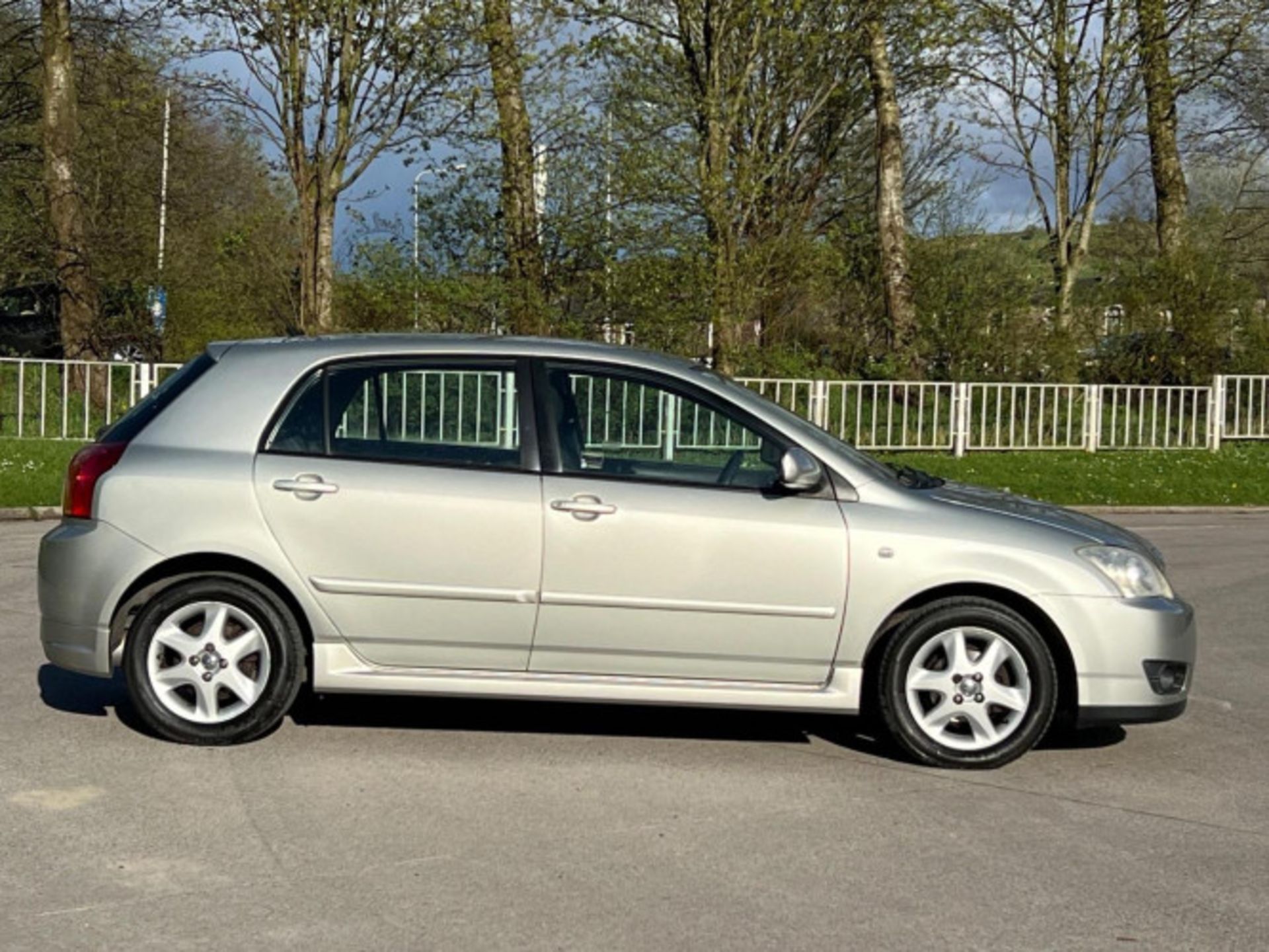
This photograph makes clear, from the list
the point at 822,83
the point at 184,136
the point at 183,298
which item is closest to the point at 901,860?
the point at 822,83

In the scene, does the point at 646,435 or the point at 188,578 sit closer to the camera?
the point at 188,578

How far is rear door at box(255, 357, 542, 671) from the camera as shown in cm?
643

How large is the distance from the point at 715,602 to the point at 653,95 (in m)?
19.4

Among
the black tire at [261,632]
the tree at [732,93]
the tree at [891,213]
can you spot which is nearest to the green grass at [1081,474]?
the tree at [891,213]

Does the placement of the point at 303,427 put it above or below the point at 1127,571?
above

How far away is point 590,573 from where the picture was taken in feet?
21.0

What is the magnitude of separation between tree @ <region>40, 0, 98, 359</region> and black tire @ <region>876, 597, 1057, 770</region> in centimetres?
2236

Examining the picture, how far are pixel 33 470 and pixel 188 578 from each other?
511 inches

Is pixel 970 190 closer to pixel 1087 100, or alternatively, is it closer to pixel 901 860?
pixel 1087 100

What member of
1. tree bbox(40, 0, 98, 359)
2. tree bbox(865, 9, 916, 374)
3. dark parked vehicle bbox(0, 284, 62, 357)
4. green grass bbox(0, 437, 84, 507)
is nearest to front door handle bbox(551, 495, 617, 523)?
green grass bbox(0, 437, 84, 507)

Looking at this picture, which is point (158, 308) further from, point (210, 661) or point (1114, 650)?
point (1114, 650)

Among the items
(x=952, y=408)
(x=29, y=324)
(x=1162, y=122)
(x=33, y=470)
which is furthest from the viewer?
(x=29, y=324)

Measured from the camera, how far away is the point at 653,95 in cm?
2478

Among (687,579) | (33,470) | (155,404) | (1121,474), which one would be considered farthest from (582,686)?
(1121,474)
